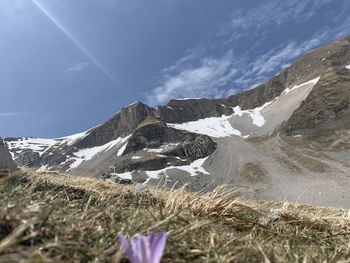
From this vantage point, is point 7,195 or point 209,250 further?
point 7,195

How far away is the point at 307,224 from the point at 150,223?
316 centimetres

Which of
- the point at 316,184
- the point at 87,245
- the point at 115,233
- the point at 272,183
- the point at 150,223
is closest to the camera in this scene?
the point at 87,245

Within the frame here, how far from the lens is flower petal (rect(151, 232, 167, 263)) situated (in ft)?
4.43

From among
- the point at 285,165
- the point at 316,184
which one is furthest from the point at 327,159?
the point at 316,184

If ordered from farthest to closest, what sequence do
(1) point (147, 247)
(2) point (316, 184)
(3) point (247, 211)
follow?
1. (2) point (316, 184)
2. (3) point (247, 211)
3. (1) point (147, 247)

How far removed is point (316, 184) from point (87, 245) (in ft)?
553

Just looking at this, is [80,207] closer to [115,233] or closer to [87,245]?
[115,233]

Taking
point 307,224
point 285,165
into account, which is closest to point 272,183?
point 285,165

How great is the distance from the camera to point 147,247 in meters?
1.40

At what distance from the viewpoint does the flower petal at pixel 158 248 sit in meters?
1.35

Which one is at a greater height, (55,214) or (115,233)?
(55,214)

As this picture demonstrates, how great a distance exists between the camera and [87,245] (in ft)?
6.48

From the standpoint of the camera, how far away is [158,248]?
138 cm

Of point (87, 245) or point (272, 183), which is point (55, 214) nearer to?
point (87, 245)
